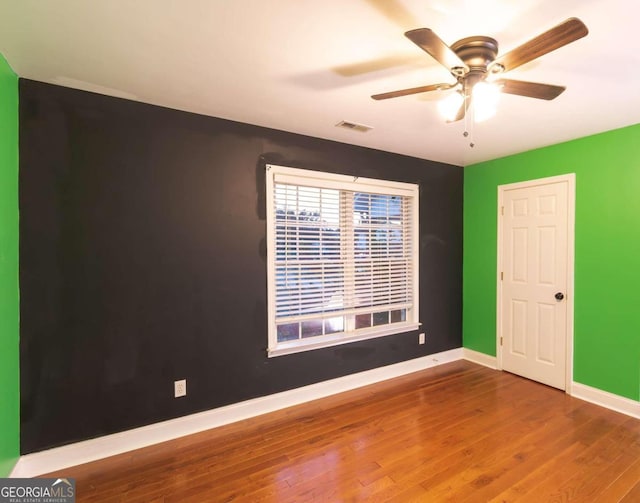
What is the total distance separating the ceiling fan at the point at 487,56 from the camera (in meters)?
1.23

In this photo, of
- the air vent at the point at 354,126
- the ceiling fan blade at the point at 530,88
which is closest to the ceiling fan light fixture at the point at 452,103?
the ceiling fan blade at the point at 530,88

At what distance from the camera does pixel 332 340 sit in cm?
318

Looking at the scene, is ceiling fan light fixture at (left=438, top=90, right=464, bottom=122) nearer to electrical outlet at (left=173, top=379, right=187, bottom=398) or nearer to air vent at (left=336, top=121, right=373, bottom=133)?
air vent at (left=336, top=121, right=373, bottom=133)

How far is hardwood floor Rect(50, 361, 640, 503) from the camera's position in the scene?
189 cm

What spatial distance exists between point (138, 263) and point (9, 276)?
691 mm

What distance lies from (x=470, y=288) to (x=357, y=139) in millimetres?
2479

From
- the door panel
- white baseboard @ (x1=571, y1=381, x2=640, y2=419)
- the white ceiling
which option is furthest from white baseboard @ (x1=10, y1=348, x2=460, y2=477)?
the white ceiling

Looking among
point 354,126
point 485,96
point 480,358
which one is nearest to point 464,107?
point 485,96

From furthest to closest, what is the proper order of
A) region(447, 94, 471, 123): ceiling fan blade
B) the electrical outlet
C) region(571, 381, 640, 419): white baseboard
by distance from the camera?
region(571, 381, 640, 419): white baseboard → the electrical outlet → region(447, 94, 471, 123): ceiling fan blade

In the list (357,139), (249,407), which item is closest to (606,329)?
(357,139)

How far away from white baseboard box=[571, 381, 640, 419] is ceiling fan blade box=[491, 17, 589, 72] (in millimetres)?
3118

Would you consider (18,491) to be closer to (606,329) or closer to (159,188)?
(159,188)

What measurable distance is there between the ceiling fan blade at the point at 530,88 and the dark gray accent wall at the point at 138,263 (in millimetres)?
1758

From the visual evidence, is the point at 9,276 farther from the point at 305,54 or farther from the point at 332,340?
the point at 332,340
